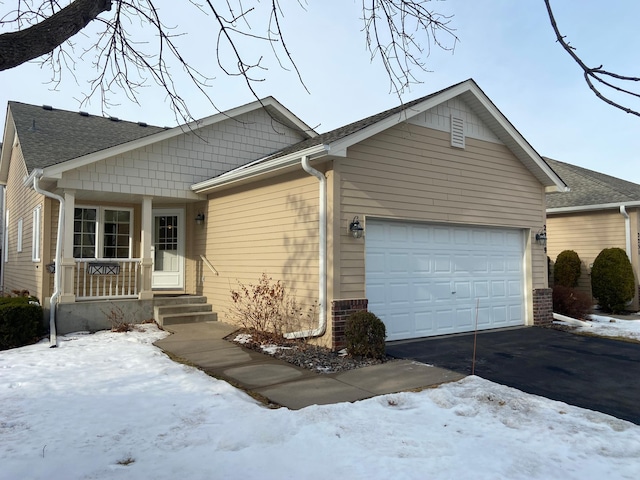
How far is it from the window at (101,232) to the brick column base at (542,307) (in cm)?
957

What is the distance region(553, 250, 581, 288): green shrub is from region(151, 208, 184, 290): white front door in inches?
445

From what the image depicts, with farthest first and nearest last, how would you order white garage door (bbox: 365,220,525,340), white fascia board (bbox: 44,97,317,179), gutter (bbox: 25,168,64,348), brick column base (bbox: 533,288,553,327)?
brick column base (bbox: 533,288,553,327)
white fascia board (bbox: 44,97,317,179)
gutter (bbox: 25,168,64,348)
white garage door (bbox: 365,220,525,340)

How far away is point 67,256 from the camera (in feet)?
31.0

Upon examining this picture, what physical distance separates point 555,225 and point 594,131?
12.5m

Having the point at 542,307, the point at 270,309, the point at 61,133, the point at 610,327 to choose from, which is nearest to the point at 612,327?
the point at 610,327

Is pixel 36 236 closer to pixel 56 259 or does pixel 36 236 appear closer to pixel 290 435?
→ pixel 56 259

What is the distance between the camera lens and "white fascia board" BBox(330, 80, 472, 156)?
293 inches

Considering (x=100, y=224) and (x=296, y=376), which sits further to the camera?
(x=100, y=224)

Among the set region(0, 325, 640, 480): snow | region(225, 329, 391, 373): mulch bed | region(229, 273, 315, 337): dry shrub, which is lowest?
region(0, 325, 640, 480): snow

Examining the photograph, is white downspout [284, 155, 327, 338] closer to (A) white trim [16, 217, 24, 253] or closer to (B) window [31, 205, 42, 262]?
(B) window [31, 205, 42, 262]

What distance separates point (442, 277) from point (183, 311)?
562cm

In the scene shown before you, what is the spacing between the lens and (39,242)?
428 inches

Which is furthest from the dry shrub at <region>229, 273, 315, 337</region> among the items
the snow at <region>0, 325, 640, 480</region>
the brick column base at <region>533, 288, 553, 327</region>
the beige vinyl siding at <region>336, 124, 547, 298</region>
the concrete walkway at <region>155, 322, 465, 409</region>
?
the brick column base at <region>533, 288, 553, 327</region>

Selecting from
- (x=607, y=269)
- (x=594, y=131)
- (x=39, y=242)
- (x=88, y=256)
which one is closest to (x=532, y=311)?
(x=607, y=269)
